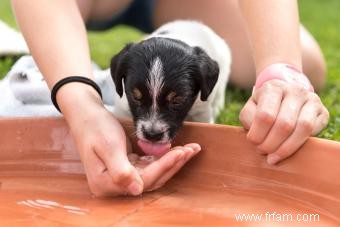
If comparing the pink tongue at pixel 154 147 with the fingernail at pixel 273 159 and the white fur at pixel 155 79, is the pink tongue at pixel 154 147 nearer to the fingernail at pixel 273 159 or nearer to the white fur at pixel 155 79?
the white fur at pixel 155 79

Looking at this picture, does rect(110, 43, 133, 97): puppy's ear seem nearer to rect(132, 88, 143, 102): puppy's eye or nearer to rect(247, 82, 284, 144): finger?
rect(132, 88, 143, 102): puppy's eye

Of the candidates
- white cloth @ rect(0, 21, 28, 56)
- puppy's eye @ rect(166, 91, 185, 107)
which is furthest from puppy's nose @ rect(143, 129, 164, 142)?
white cloth @ rect(0, 21, 28, 56)

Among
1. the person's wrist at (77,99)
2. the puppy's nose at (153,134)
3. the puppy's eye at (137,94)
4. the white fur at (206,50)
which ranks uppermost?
the person's wrist at (77,99)

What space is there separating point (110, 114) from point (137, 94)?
34 centimetres

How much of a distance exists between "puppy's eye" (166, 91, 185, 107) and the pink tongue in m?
0.18

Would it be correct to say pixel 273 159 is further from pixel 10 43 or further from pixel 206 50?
pixel 10 43

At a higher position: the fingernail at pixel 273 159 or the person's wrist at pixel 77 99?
the person's wrist at pixel 77 99

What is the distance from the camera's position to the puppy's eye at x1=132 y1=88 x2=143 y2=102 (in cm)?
241

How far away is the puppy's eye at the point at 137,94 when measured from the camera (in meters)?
2.41

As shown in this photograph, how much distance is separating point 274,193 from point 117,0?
6.39 feet

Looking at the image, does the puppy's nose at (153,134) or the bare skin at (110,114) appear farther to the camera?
the puppy's nose at (153,134)

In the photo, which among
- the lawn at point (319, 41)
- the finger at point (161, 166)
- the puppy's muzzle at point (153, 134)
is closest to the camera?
the finger at point (161, 166)

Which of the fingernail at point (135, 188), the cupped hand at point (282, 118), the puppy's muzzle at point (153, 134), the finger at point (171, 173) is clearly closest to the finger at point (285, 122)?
the cupped hand at point (282, 118)

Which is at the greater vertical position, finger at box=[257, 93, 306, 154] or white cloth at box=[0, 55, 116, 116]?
finger at box=[257, 93, 306, 154]
